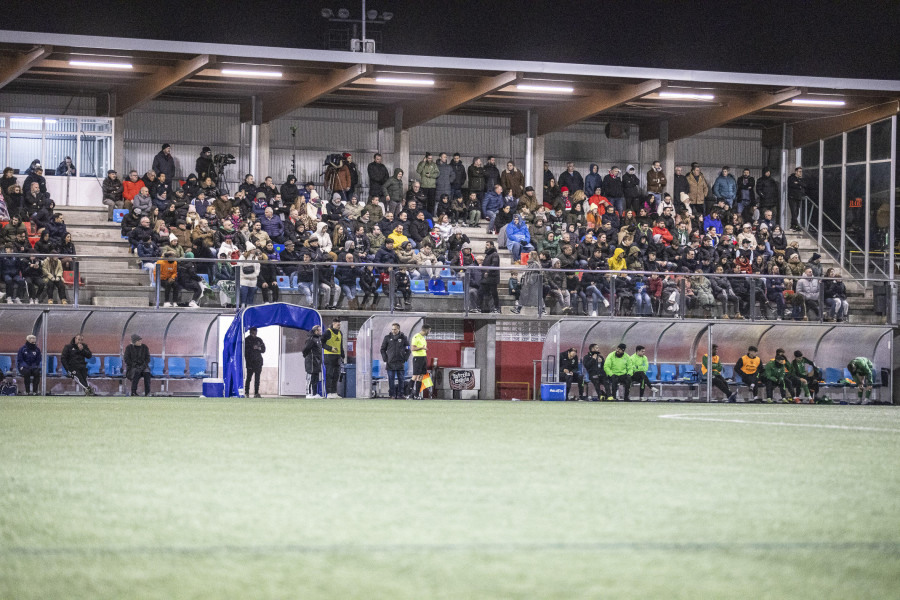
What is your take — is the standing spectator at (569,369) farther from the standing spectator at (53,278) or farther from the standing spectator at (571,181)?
the standing spectator at (53,278)

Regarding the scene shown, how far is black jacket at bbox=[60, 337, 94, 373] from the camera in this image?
73.9 feet

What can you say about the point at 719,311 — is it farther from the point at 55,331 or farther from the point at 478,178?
the point at 55,331

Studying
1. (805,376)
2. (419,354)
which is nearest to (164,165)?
(419,354)

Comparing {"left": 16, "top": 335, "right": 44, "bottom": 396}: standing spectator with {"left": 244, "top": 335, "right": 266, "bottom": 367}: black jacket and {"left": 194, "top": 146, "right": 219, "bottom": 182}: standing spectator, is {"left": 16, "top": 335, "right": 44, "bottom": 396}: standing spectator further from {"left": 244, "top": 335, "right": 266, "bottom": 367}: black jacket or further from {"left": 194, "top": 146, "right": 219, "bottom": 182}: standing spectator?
{"left": 194, "top": 146, "right": 219, "bottom": 182}: standing spectator

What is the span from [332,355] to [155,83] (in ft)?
37.2

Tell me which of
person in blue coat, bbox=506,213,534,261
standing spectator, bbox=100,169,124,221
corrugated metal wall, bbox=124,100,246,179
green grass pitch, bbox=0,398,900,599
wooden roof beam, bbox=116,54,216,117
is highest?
wooden roof beam, bbox=116,54,216,117

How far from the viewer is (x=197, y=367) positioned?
24.0m

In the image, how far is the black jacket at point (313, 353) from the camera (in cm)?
2328

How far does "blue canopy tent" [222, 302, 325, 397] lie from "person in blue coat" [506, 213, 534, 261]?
7212 millimetres

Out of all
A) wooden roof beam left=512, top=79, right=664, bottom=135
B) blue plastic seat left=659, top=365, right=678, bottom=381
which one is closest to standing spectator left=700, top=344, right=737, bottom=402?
blue plastic seat left=659, top=365, right=678, bottom=381

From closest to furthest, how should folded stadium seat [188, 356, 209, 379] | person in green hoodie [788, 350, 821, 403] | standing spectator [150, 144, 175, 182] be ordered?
folded stadium seat [188, 356, 209, 379] → person in green hoodie [788, 350, 821, 403] → standing spectator [150, 144, 175, 182]

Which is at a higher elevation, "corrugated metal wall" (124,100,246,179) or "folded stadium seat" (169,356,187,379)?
"corrugated metal wall" (124,100,246,179)

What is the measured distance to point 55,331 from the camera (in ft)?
75.7

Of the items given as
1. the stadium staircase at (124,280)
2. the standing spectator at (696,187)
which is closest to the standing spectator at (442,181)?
the stadium staircase at (124,280)
